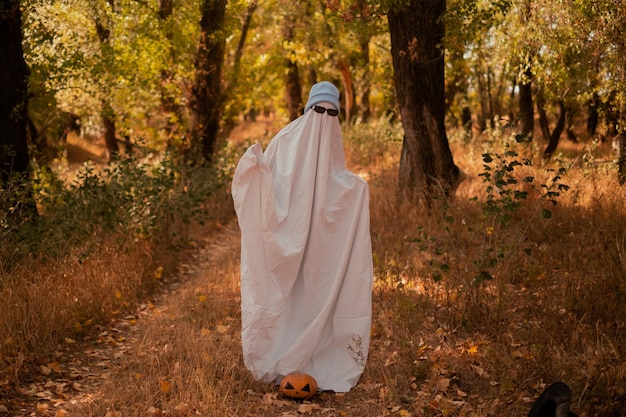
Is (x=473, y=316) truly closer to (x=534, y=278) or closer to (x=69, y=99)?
(x=534, y=278)

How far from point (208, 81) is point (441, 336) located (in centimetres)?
1047

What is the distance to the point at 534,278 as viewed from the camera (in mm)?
6961

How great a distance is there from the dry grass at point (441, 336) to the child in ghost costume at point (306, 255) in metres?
0.29

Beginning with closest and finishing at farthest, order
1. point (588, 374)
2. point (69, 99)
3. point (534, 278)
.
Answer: point (588, 374)
point (534, 278)
point (69, 99)

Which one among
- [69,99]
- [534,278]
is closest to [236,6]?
[69,99]

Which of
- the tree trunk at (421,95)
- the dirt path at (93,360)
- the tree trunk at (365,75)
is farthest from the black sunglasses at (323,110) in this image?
the tree trunk at (365,75)

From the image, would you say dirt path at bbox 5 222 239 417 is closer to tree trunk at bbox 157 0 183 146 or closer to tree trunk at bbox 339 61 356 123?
tree trunk at bbox 157 0 183 146

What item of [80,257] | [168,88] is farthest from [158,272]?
[168,88]

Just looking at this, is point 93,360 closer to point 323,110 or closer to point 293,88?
point 323,110

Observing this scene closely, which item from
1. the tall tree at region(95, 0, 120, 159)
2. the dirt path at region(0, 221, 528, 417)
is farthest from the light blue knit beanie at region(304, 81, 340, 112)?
the tall tree at region(95, 0, 120, 159)

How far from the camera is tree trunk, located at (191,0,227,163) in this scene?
48.1 feet

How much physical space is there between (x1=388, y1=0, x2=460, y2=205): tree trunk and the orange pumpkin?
5107 millimetres

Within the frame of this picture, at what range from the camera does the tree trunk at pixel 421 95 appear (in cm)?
980

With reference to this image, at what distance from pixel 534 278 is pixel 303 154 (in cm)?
293
